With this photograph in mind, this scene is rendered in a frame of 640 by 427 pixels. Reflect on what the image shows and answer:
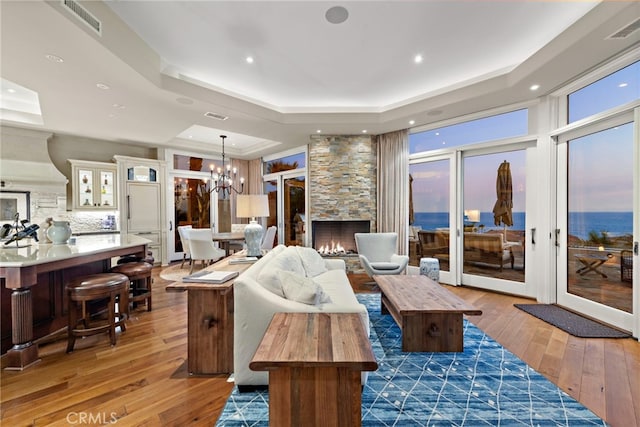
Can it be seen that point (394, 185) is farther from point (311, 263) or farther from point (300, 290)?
point (300, 290)

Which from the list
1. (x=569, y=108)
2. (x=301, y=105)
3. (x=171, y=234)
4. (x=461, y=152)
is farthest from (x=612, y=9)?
(x=171, y=234)

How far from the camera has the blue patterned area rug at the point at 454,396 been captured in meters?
1.61

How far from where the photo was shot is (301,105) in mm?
4742

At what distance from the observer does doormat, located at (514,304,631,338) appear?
9.03 feet

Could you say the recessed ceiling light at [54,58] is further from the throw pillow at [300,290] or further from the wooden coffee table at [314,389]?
the wooden coffee table at [314,389]

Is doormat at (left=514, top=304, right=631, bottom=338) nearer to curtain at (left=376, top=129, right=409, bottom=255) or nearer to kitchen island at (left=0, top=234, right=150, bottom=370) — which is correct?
curtain at (left=376, top=129, right=409, bottom=255)

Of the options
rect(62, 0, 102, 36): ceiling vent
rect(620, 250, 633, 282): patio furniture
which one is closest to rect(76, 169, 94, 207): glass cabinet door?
rect(62, 0, 102, 36): ceiling vent

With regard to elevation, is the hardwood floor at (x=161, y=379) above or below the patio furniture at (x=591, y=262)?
below

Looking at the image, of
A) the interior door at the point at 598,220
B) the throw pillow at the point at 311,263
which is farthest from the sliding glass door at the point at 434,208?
the throw pillow at the point at 311,263

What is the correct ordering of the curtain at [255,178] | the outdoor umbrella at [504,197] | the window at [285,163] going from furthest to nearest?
the curtain at [255,178] < the window at [285,163] < the outdoor umbrella at [504,197]

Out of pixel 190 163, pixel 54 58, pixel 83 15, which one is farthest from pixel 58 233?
pixel 190 163

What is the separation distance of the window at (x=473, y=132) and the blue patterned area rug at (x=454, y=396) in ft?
10.6

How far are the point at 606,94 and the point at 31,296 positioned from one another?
607 cm

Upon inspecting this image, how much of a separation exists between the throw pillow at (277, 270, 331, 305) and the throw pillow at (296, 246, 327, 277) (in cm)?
102
